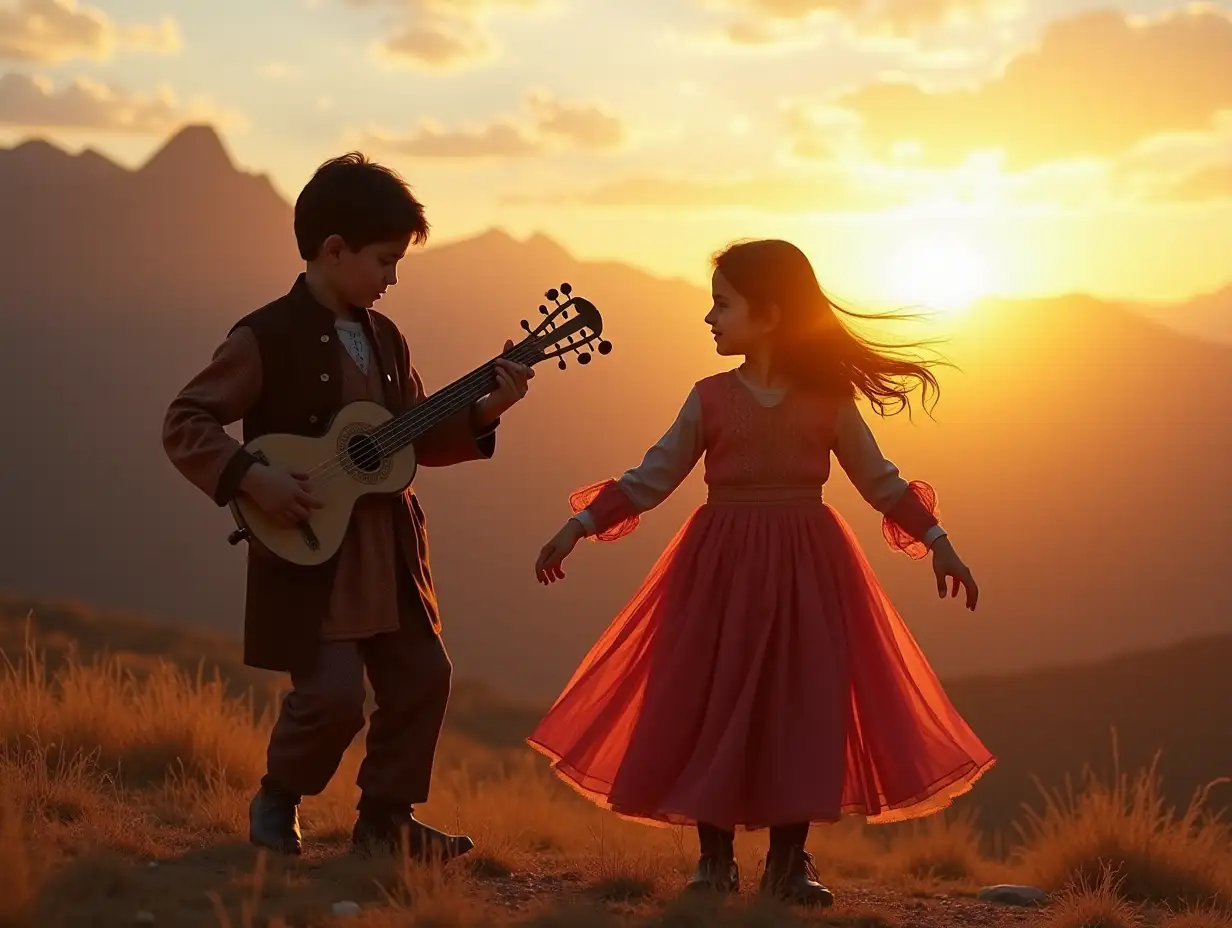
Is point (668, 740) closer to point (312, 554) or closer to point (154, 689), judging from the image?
point (312, 554)

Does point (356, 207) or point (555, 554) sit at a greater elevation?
point (356, 207)

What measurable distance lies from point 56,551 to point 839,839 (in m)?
67.4

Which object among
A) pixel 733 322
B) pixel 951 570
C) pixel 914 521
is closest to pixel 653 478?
pixel 733 322

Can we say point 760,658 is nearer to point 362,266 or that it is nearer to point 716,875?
point 716,875

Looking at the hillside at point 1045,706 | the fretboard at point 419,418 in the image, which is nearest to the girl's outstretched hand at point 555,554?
the fretboard at point 419,418

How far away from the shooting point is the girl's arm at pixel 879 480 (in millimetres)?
4668

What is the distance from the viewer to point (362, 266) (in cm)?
451

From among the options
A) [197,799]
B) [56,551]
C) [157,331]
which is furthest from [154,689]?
[157,331]

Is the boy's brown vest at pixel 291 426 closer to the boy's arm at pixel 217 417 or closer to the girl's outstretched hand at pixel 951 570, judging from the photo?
the boy's arm at pixel 217 417

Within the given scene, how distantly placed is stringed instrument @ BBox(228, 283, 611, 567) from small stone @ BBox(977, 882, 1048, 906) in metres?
2.22

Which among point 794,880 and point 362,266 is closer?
point 794,880

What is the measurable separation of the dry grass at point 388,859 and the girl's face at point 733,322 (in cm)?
161

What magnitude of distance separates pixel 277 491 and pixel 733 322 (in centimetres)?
146

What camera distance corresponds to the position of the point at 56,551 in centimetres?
6888
